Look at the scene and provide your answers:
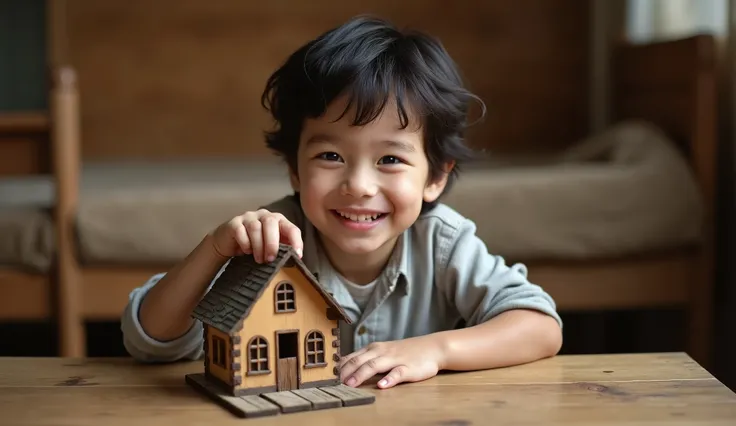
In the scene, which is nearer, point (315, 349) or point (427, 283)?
point (315, 349)

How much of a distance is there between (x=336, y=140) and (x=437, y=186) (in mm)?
217

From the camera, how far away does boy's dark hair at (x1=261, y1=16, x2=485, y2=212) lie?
1114mm

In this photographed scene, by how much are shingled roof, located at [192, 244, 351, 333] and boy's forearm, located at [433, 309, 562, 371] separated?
163 mm

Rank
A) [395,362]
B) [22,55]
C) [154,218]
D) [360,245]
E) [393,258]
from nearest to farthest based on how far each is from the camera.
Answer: [395,362] < [360,245] < [393,258] < [154,218] < [22,55]

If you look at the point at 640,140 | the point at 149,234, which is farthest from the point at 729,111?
the point at 149,234

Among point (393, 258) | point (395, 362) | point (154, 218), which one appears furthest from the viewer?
point (154, 218)

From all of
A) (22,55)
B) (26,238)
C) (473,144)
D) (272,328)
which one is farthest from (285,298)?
(22,55)

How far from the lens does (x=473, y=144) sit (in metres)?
3.25

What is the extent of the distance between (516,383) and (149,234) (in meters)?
1.15

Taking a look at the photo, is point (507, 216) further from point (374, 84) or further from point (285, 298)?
point (285, 298)

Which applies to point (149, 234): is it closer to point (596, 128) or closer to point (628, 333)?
point (628, 333)

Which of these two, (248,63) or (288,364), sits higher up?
(248,63)

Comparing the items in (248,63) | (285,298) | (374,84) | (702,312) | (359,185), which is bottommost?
(702,312)

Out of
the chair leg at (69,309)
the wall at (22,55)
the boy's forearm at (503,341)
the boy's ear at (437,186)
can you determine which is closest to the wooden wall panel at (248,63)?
the wall at (22,55)
